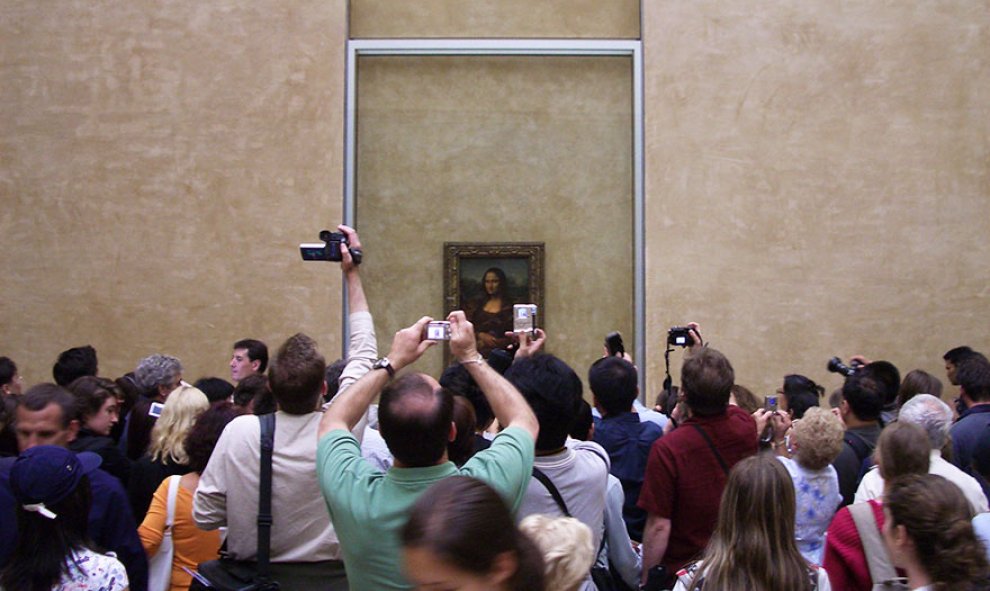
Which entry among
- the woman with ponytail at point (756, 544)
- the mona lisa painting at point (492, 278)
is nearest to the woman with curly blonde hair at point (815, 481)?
the woman with ponytail at point (756, 544)

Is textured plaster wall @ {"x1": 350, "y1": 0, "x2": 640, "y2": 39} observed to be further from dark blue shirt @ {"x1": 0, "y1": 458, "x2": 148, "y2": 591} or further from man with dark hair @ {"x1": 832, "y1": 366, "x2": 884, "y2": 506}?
dark blue shirt @ {"x1": 0, "y1": 458, "x2": 148, "y2": 591}

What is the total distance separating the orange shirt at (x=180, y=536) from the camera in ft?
15.7

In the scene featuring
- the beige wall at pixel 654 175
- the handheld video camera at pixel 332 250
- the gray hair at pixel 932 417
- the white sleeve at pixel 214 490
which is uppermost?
the beige wall at pixel 654 175

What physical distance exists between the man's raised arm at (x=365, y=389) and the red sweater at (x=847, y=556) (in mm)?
1766

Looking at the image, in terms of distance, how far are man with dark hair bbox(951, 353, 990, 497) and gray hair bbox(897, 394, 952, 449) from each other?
1.09 m

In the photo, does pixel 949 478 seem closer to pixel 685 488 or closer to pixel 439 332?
pixel 685 488

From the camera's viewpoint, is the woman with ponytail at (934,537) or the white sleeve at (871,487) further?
the white sleeve at (871,487)

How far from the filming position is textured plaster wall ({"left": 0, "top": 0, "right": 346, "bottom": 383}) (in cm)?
1291

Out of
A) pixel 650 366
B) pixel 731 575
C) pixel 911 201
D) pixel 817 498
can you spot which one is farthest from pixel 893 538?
pixel 911 201

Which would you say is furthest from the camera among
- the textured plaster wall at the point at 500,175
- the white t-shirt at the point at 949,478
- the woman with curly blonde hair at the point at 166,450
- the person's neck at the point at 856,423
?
the textured plaster wall at the point at 500,175

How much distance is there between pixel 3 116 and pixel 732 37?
8.87 metres

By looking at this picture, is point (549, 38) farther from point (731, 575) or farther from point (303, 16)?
point (731, 575)

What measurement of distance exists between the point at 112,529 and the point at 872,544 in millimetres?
2904

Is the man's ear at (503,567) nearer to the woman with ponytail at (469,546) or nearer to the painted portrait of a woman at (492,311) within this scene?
the woman with ponytail at (469,546)
